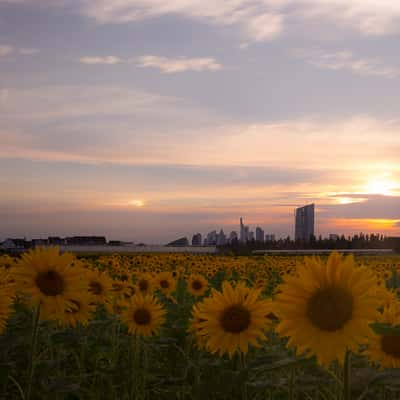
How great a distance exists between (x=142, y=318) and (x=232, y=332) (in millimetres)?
2228

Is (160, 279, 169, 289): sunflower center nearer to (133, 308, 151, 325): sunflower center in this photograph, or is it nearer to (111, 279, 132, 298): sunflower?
(111, 279, 132, 298): sunflower

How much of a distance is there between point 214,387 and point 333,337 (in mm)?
2445

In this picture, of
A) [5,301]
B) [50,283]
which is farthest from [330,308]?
[5,301]

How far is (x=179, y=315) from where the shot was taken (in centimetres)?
920

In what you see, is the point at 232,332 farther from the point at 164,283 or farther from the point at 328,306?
the point at 164,283

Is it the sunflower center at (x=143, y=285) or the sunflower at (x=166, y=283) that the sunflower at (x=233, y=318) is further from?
the sunflower at (x=166, y=283)

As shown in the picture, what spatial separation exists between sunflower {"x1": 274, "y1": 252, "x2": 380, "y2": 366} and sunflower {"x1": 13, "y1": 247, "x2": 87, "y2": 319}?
2595 millimetres

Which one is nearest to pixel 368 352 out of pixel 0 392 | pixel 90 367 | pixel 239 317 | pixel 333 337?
pixel 333 337

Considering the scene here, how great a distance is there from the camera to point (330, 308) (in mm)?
3109

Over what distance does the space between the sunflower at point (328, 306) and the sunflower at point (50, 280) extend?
2.60 meters

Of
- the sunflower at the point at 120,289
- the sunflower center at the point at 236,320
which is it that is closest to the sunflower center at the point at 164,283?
the sunflower at the point at 120,289

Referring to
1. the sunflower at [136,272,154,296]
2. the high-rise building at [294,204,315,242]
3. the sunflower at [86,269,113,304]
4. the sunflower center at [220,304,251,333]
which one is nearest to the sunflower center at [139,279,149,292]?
the sunflower at [136,272,154,296]

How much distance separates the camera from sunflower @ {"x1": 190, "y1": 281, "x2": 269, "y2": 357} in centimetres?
481

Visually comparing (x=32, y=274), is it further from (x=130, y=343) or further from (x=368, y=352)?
(x=368, y=352)
